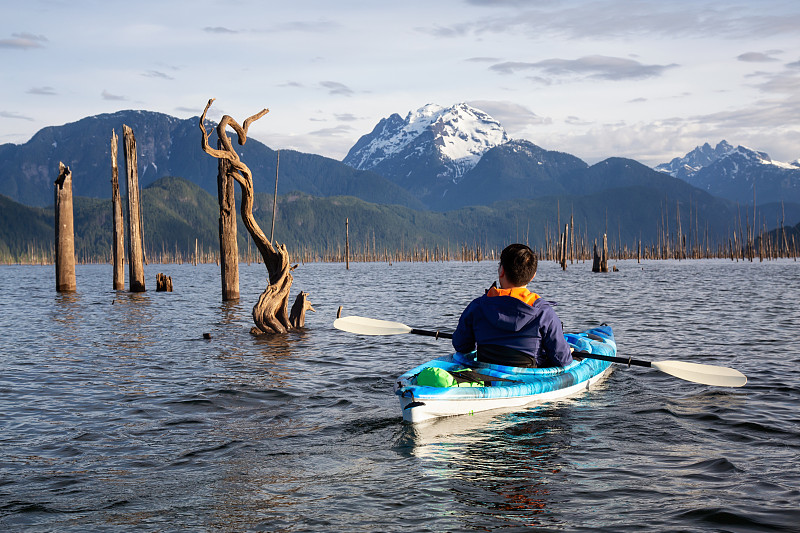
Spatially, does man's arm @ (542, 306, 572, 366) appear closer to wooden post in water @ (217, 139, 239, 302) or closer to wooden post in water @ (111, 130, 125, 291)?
wooden post in water @ (217, 139, 239, 302)

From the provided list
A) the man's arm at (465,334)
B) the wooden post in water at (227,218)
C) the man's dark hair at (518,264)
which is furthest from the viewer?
the wooden post in water at (227,218)

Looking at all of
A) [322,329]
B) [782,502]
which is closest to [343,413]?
[782,502]

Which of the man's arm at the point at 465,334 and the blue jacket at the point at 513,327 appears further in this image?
the man's arm at the point at 465,334

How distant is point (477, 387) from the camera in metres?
9.30

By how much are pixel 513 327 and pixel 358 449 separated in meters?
2.77

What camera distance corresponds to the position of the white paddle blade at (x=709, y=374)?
10.9m

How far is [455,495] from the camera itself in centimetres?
656

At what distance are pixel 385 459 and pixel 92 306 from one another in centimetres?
2639

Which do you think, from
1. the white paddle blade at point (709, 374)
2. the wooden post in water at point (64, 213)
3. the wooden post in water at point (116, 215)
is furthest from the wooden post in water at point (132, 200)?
the white paddle blade at point (709, 374)

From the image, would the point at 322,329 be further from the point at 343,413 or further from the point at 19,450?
the point at 19,450

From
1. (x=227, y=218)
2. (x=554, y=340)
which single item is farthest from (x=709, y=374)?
(x=227, y=218)

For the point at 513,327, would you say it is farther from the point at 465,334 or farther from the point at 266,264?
the point at 266,264

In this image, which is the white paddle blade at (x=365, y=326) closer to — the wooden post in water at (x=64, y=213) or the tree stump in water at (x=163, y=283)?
the wooden post in water at (x=64, y=213)

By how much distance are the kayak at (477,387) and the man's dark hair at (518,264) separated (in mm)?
1301
